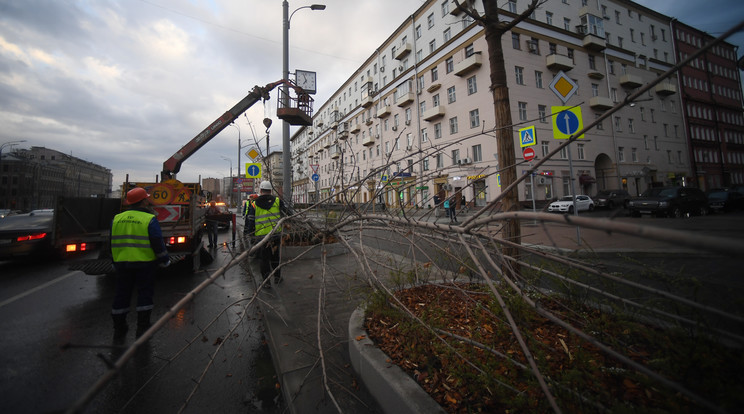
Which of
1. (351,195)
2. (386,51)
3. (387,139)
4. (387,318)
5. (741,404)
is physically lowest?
(387,318)

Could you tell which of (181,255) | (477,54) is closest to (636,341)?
(181,255)

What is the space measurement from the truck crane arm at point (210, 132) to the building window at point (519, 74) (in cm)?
2051

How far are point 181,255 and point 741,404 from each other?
21.4 ft

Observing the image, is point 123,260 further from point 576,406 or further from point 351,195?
point 576,406

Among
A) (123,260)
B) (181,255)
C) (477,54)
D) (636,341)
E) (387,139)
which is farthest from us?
Result: (387,139)

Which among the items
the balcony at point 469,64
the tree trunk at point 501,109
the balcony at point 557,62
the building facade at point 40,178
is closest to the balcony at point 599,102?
the balcony at point 557,62

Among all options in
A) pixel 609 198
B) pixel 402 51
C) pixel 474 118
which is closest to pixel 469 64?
pixel 474 118

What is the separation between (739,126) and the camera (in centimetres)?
3478

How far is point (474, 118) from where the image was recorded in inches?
885

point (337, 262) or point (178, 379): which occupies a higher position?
point (337, 262)

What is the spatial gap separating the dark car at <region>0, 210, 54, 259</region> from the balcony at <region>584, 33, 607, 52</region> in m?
35.6

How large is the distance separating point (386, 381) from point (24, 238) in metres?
9.63

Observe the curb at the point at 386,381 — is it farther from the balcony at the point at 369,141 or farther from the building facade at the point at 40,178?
the building facade at the point at 40,178

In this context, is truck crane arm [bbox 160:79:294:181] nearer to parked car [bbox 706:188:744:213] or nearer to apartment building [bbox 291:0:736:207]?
apartment building [bbox 291:0:736:207]
